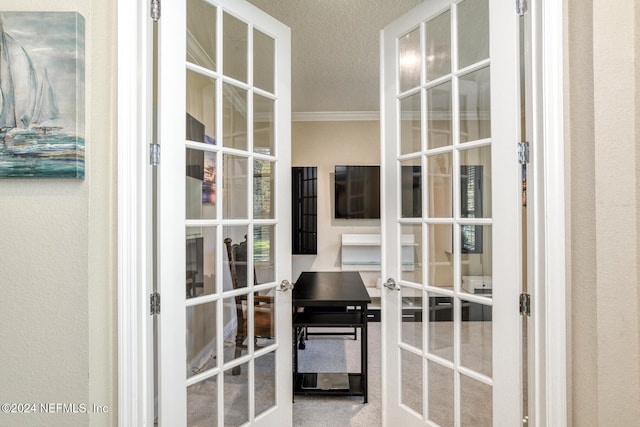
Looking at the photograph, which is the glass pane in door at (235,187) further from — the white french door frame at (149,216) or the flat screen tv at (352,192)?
the flat screen tv at (352,192)

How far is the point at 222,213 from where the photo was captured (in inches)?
55.4

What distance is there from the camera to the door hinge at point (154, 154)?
118 centimetres

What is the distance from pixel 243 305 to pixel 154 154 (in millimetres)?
846

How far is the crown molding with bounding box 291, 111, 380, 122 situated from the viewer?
4.48 meters

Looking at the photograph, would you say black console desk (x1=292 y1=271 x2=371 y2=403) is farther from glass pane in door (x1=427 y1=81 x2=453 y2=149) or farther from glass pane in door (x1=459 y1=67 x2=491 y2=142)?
glass pane in door (x1=459 y1=67 x2=491 y2=142)

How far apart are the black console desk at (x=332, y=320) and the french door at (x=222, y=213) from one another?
0.56 m

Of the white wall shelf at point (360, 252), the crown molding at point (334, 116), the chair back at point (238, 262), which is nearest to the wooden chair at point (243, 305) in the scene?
the chair back at point (238, 262)

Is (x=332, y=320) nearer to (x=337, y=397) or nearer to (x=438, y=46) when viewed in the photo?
(x=337, y=397)

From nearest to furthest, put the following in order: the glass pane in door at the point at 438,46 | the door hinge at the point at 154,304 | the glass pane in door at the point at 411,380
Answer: the door hinge at the point at 154,304, the glass pane in door at the point at 438,46, the glass pane in door at the point at 411,380

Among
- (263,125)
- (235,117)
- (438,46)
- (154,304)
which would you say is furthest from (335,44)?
(154,304)

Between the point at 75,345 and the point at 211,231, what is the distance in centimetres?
64

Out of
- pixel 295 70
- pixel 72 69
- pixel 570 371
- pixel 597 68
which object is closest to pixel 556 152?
pixel 597 68

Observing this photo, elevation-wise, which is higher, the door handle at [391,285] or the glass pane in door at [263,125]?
the glass pane in door at [263,125]

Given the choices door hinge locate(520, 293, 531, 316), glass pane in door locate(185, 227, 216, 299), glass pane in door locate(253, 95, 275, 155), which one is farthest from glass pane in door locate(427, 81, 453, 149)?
glass pane in door locate(185, 227, 216, 299)
